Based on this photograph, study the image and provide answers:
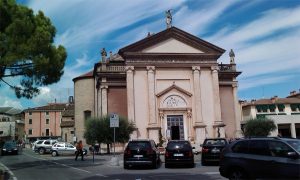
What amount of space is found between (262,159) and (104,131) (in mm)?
26371

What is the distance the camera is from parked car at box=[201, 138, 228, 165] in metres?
21.7

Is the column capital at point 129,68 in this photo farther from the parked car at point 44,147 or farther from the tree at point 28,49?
the tree at point 28,49

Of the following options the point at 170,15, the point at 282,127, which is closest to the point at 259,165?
the point at 170,15

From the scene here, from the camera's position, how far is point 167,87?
4094 centimetres

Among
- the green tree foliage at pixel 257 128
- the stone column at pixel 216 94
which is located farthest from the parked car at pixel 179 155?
the green tree foliage at pixel 257 128

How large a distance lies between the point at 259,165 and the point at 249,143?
0.87 m

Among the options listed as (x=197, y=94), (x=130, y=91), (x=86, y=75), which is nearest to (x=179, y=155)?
(x=130, y=91)

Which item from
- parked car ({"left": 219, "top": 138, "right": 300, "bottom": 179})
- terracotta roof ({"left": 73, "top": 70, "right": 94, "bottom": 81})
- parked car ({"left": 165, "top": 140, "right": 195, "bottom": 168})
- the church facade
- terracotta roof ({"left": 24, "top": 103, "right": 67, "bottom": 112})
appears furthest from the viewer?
terracotta roof ({"left": 24, "top": 103, "right": 67, "bottom": 112})

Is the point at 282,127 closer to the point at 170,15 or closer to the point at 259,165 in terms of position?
the point at 170,15

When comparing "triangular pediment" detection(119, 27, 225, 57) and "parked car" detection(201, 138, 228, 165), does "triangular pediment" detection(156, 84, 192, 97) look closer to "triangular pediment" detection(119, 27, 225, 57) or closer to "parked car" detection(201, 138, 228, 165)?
"triangular pediment" detection(119, 27, 225, 57)

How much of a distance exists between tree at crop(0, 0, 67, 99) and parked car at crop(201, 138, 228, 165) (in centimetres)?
995

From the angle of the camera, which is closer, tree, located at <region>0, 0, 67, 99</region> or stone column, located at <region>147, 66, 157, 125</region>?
tree, located at <region>0, 0, 67, 99</region>

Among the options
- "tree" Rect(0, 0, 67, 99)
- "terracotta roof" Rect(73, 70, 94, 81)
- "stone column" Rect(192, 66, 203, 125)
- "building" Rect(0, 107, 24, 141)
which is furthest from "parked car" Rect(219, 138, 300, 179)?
"building" Rect(0, 107, 24, 141)

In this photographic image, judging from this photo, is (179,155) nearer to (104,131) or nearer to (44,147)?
(104,131)
